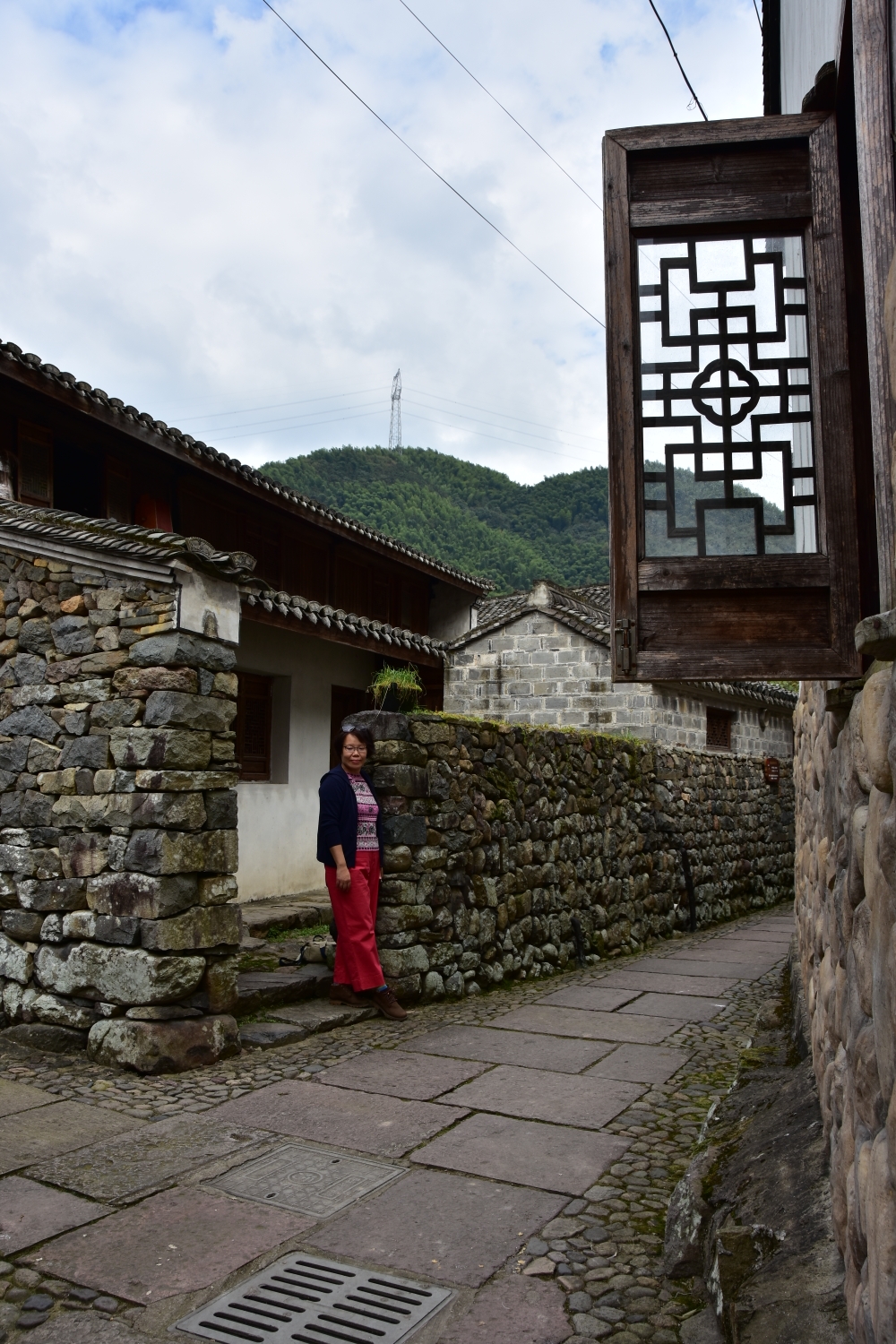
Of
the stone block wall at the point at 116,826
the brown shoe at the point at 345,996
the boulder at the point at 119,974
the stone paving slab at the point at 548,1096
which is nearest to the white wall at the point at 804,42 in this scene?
the stone block wall at the point at 116,826

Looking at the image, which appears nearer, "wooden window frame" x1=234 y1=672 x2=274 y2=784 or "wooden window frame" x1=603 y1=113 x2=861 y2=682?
"wooden window frame" x1=603 y1=113 x2=861 y2=682

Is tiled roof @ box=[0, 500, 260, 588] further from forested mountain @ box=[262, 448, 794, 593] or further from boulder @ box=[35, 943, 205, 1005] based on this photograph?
forested mountain @ box=[262, 448, 794, 593]

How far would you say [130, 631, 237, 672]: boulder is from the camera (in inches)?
195

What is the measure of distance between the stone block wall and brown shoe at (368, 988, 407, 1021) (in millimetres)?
1055

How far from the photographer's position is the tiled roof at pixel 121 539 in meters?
4.95

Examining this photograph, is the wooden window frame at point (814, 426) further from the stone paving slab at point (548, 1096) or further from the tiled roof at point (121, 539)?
the tiled roof at point (121, 539)

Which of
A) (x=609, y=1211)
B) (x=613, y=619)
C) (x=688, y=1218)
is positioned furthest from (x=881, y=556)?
(x=609, y=1211)

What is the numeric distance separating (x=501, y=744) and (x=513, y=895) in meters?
1.11

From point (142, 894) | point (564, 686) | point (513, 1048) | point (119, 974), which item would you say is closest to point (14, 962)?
point (119, 974)

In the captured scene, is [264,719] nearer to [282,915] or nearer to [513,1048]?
[282,915]

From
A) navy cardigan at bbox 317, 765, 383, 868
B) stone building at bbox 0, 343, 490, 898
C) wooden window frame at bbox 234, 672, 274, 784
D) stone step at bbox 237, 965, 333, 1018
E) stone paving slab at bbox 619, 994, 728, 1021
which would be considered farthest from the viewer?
wooden window frame at bbox 234, 672, 274, 784

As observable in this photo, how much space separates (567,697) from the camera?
45.3ft

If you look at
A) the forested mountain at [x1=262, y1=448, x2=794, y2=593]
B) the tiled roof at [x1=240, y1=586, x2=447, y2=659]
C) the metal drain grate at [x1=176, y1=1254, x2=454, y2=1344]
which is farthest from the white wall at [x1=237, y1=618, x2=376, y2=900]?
the forested mountain at [x1=262, y1=448, x2=794, y2=593]

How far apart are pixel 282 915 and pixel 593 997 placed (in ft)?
9.15
